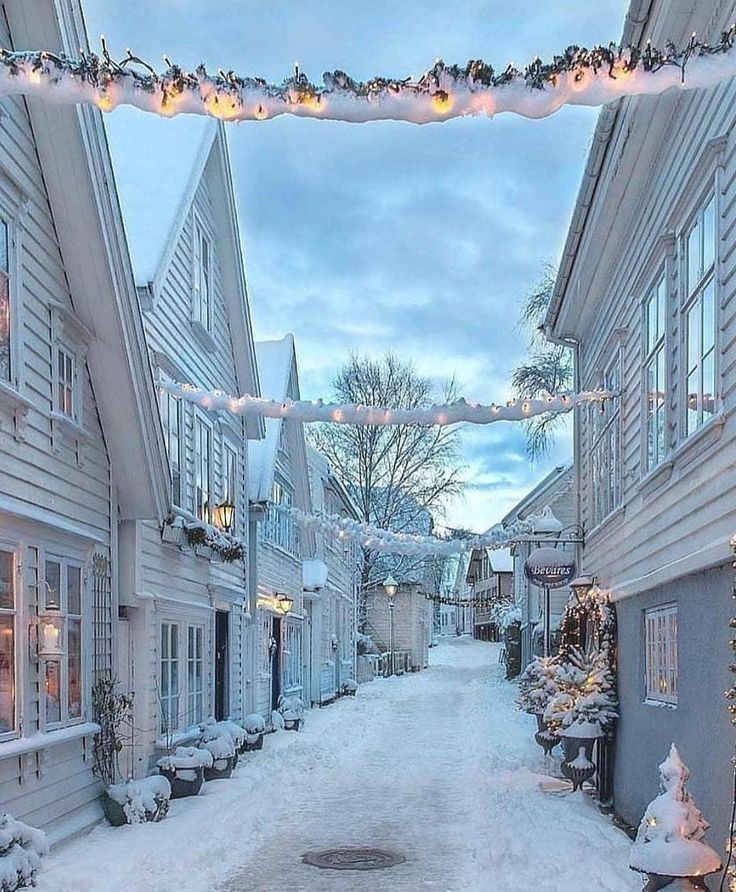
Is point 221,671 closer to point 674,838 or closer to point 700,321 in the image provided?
point 700,321

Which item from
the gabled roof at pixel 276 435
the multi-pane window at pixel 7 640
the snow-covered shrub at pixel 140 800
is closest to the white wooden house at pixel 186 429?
the gabled roof at pixel 276 435

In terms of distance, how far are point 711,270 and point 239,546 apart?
359 inches

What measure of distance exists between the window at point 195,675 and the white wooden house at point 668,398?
17.9 feet

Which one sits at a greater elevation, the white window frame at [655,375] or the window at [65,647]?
the white window frame at [655,375]

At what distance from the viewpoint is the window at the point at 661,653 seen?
27.3 ft

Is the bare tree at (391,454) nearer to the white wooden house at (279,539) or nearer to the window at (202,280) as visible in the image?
the white wooden house at (279,539)

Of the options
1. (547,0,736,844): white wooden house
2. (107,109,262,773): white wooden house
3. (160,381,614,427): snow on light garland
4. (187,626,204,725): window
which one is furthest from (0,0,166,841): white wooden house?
(547,0,736,844): white wooden house

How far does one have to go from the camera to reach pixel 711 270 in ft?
23.2

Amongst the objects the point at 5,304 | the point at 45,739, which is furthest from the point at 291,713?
the point at 5,304

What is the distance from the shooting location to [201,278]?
15.0m

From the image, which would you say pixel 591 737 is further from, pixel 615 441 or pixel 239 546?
pixel 239 546

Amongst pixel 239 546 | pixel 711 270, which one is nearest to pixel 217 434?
pixel 239 546

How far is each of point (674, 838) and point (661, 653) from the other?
300 cm

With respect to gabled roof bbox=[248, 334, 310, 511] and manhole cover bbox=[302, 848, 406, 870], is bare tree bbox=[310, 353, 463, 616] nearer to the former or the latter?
gabled roof bbox=[248, 334, 310, 511]
